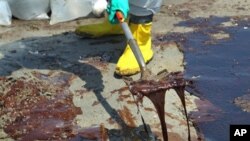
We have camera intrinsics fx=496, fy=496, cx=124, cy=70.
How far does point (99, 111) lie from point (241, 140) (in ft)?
3.13

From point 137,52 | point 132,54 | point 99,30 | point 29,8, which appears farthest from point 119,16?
point 29,8

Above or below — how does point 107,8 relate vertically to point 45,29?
above

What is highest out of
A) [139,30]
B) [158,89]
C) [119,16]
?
[119,16]

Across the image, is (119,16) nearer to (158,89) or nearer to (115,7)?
(115,7)

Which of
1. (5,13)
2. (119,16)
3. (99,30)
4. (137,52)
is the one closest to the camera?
(137,52)

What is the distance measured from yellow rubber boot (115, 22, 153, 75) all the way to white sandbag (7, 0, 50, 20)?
4.79 ft

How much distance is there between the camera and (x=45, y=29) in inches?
192

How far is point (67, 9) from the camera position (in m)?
5.02

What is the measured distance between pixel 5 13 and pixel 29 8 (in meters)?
0.25

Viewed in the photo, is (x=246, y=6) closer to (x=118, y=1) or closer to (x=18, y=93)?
(x=118, y=1)

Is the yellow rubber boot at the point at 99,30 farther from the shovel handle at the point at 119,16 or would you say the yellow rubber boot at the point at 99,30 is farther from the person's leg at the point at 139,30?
the shovel handle at the point at 119,16

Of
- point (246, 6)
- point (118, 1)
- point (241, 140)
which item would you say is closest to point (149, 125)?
point (241, 140)

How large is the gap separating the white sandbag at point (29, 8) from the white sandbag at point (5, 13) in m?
0.10

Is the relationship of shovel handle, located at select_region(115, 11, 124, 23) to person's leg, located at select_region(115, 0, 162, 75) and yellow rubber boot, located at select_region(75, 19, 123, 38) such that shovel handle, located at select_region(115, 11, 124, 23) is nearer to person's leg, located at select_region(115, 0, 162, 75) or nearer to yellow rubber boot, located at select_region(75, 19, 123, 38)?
person's leg, located at select_region(115, 0, 162, 75)
